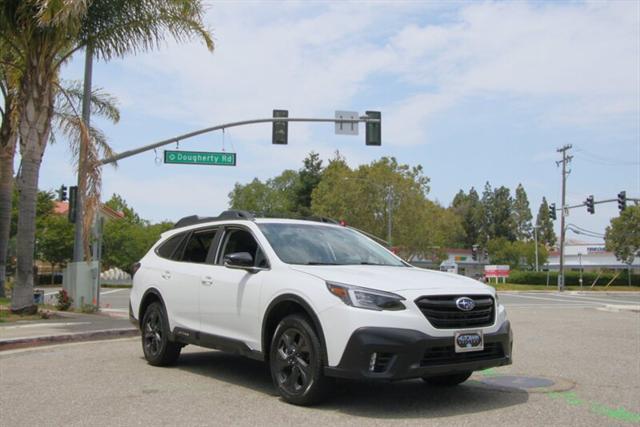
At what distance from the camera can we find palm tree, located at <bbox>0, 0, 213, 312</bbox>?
45.4 ft

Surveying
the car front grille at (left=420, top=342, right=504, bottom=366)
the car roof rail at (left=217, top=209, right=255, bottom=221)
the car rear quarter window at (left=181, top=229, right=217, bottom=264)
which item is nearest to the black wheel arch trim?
the car front grille at (left=420, top=342, right=504, bottom=366)

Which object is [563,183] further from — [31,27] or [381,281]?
[381,281]

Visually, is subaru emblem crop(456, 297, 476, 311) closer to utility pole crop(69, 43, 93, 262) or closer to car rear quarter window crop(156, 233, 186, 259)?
car rear quarter window crop(156, 233, 186, 259)

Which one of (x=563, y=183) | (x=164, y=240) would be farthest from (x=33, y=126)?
(x=563, y=183)

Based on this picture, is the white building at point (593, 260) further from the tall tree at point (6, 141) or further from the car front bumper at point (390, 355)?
the car front bumper at point (390, 355)

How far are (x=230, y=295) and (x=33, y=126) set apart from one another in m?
9.61

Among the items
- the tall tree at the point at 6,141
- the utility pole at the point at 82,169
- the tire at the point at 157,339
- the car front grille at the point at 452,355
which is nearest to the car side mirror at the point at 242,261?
the tire at the point at 157,339

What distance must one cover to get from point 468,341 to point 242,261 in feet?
7.67

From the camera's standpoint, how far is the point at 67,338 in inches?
446

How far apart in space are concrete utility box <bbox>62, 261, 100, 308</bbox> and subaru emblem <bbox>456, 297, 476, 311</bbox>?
12900 mm

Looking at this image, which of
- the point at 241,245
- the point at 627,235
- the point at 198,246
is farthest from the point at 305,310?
the point at 627,235

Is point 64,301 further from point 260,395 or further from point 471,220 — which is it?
point 471,220

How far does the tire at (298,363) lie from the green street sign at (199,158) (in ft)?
49.6

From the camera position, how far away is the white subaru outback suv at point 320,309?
18.4 ft
